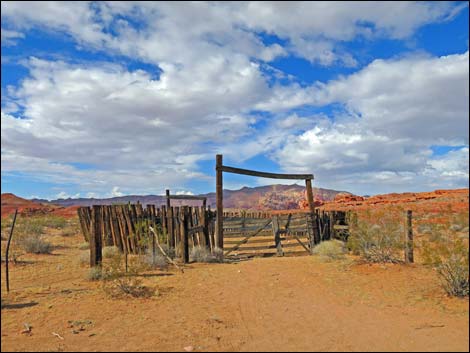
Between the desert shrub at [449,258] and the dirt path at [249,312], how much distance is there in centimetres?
27

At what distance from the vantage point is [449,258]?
6.11 meters

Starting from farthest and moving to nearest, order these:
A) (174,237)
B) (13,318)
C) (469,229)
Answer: (174,237), (13,318), (469,229)

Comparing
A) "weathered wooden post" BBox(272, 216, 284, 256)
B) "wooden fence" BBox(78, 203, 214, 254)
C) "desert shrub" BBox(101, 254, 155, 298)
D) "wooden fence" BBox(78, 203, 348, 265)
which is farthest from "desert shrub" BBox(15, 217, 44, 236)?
"weathered wooden post" BBox(272, 216, 284, 256)

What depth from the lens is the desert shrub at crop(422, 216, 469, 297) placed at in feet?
17.8

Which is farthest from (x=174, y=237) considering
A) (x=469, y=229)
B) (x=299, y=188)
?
(x=299, y=188)

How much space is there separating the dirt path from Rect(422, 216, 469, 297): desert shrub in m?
0.27

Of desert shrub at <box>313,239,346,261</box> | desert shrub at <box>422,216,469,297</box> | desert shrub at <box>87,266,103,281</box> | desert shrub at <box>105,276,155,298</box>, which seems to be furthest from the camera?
desert shrub at <box>313,239,346,261</box>

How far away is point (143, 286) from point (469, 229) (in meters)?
6.16

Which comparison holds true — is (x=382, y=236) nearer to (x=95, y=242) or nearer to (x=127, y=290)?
(x=127, y=290)

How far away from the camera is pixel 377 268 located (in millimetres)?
9000

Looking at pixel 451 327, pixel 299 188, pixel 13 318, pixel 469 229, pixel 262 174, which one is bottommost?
pixel 13 318

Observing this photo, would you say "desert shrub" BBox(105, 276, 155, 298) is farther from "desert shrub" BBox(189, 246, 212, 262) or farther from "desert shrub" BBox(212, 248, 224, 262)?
"desert shrub" BBox(212, 248, 224, 262)

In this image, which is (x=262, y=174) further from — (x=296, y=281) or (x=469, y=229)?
(x=469, y=229)

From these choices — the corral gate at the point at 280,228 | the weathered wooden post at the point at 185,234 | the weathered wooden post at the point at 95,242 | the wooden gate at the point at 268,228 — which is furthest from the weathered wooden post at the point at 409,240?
the weathered wooden post at the point at 95,242
